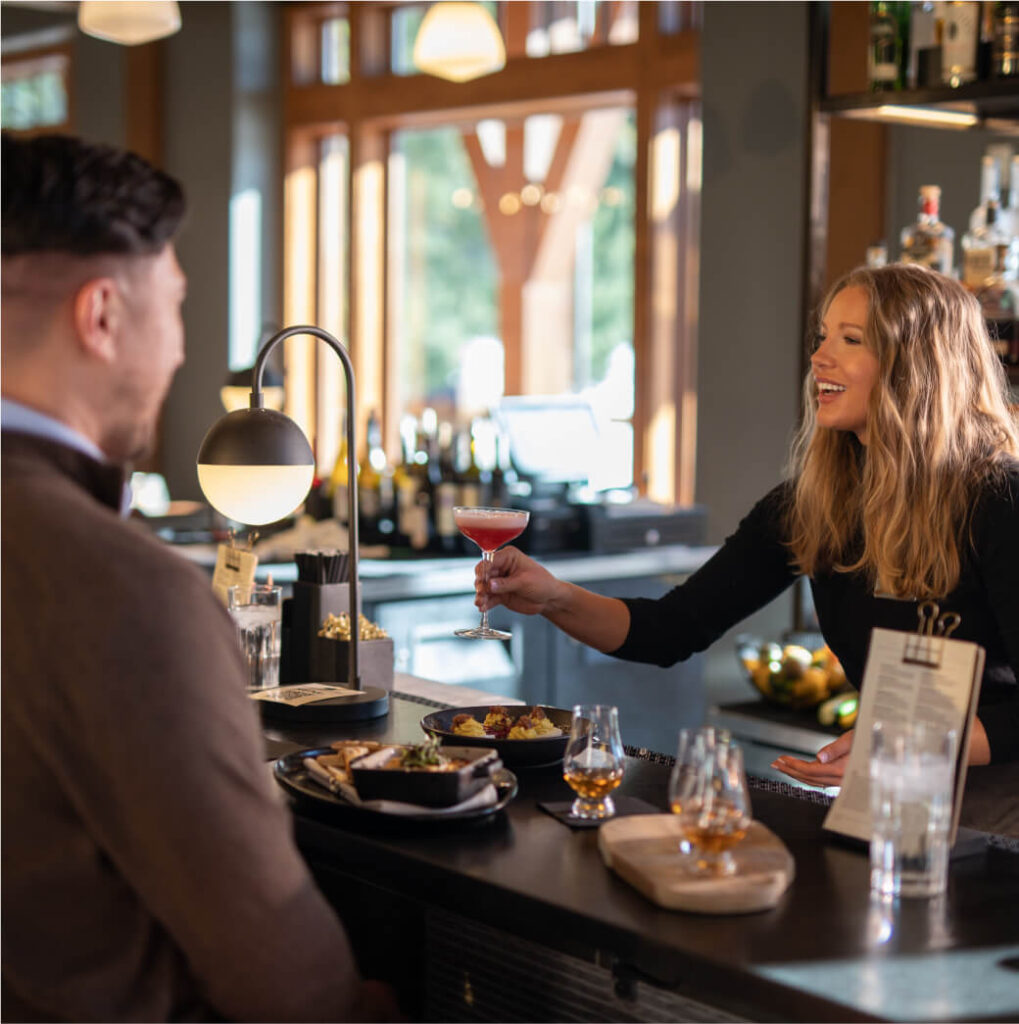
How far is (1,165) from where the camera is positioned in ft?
4.44

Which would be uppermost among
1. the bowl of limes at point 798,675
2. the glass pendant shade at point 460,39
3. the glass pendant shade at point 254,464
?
the glass pendant shade at point 460,39

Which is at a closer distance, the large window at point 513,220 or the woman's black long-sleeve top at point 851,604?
the woman's black long-sleeve top at point 851,604

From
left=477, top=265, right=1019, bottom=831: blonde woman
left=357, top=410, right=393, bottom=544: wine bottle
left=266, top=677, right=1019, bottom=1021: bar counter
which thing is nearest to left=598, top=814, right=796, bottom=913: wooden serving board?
left=266, top=677, right=1019, bottom=1021: bar counter

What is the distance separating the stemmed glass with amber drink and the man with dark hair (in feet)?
1.20

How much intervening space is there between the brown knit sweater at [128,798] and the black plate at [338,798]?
12.9 inches

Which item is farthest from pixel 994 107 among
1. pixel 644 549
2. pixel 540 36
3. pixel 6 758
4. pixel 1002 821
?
pixel 540 36

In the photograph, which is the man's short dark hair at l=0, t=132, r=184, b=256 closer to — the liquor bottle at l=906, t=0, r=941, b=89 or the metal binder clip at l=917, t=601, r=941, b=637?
the metal binder clip at l=917, t=601, r=941, b=637

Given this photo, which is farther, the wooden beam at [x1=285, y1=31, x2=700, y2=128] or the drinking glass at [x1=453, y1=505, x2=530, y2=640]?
the wooden beam at [x1=285, y1=31, x2=700, y2=128]

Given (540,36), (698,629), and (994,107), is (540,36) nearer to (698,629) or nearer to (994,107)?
(994,107)

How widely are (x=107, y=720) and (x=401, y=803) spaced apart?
53cm

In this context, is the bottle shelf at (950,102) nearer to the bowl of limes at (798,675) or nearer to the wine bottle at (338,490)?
the bowl of limes at (798,675)

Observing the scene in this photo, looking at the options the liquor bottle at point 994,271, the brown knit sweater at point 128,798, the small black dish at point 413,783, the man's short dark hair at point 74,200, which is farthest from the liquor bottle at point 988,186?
the brown knit sweater at point 128,798

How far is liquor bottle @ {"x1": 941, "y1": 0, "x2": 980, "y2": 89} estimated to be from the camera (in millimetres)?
2963

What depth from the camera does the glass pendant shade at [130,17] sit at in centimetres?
434
